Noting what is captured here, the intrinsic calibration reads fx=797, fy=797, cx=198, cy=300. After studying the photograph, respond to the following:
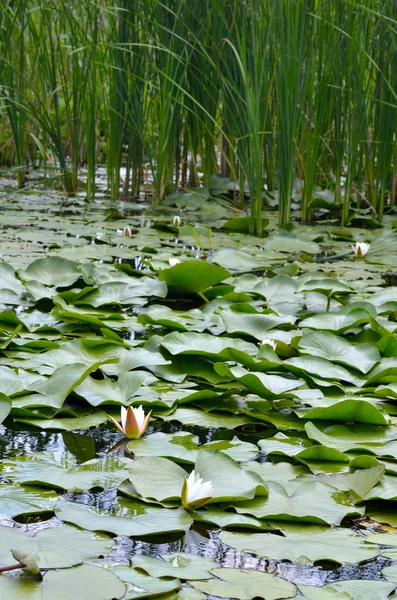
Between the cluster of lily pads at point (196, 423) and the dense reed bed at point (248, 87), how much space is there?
3.67 ft

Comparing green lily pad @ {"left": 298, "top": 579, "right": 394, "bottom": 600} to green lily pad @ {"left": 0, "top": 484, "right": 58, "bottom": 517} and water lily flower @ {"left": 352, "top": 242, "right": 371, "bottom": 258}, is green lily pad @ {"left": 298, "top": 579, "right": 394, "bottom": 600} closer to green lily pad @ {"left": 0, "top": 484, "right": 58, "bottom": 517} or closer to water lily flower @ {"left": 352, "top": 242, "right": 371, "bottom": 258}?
green lily pad @ {"left": 0, "top": 484, "right": 58, "bottom": 517}

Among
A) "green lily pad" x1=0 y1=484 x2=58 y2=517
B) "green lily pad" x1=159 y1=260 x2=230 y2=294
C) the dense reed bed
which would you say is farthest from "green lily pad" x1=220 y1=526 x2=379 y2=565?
the dense reed bed

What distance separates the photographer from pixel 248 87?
320 cm

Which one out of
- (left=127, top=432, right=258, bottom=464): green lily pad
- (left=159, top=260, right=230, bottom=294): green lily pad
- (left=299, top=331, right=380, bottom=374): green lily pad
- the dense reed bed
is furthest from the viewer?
the dense reed bed

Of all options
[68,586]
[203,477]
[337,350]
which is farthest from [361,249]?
[68,586]

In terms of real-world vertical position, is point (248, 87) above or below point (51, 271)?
above

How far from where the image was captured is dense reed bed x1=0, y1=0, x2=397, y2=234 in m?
3.34

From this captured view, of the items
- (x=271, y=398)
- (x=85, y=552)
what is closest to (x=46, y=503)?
(x=85, y=552)

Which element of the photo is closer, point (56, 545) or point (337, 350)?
point (56, 545)

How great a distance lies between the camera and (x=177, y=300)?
2367mm

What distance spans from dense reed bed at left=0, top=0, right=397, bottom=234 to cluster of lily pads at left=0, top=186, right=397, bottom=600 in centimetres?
112

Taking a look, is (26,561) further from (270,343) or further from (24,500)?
(270,343)

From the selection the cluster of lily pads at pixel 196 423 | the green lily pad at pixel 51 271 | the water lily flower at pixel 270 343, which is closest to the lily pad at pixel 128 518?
the cluster of lily pads at pixel 196 423

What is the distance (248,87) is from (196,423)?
2.08m
